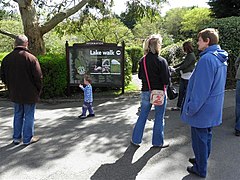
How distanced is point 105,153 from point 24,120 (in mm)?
1414

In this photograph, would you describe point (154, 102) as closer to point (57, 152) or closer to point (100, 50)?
point (57, 152)

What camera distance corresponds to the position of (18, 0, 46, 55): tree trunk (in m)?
9.22

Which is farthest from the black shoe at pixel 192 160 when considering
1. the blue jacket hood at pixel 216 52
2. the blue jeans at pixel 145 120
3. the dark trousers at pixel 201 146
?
the blue jacket hood at pixel 216 52

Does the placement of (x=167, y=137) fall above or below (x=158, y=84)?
below

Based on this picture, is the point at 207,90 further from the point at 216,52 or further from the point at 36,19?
the point at 36,19

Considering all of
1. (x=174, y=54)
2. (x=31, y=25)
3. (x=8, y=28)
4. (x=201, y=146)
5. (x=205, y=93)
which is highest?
(x=8, y=28)

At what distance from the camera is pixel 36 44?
9.57 m

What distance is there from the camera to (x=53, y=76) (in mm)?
8117

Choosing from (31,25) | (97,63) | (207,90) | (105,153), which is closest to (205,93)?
(207,90)

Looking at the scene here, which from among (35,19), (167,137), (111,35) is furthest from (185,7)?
(167,137)

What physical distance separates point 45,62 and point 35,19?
2277 mm

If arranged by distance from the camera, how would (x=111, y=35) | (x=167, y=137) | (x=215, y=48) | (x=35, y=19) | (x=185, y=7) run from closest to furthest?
(x=215, y=48)
(x=167, y=137)
(x=35, y=19)
(x=111, y=35)
(x=185, y=7)

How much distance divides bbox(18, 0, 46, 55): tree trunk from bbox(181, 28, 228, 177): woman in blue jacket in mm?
7471

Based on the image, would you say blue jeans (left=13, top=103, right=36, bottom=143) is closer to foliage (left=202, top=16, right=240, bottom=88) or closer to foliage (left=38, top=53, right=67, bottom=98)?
foliage (left=38, top=53, right=67, bottom=98)
